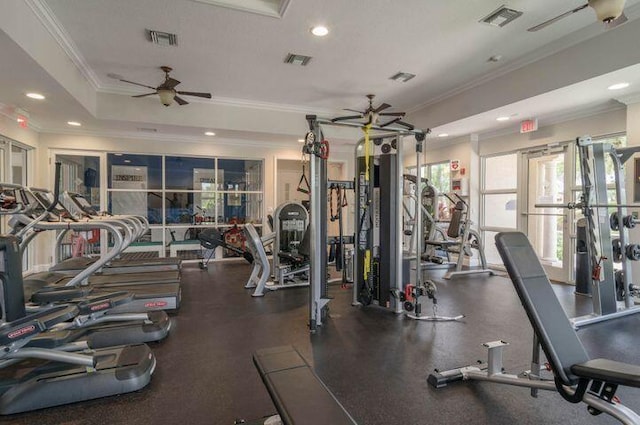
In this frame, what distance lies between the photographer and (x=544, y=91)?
14.2ft

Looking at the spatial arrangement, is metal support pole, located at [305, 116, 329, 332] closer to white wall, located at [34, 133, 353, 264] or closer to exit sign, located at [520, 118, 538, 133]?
exit sign, located at [520, 118, 538, 133]

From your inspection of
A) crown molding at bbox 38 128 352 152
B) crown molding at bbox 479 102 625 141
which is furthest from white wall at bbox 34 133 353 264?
crown molding at bbox 479 102 625 141

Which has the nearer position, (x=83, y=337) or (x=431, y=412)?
(x=431, y=412)

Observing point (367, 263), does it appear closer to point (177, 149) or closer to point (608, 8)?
point (608, 8)

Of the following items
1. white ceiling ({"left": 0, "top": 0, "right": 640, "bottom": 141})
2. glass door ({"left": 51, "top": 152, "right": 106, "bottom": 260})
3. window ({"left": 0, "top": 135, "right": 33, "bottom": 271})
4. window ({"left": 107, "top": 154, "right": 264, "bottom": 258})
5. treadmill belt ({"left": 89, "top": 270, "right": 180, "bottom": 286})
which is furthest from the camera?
window ({"left": 107, "top": 154, "right": 264, "bottom": 258})

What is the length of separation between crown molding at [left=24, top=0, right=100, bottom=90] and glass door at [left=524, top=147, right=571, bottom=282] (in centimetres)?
700

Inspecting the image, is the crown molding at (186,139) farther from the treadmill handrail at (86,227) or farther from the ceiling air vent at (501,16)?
the ceiling air vent at (501,16)

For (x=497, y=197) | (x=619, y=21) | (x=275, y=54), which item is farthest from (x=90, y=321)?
(x=497, y=197)

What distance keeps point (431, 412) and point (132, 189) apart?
726cm

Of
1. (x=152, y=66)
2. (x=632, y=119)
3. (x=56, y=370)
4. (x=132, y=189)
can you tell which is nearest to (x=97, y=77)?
(x=152, y=66)

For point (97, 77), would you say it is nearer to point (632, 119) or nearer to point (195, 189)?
point (195, 189)

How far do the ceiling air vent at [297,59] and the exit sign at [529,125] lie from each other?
12.4ft

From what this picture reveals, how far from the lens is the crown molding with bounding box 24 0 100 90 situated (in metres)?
3.30

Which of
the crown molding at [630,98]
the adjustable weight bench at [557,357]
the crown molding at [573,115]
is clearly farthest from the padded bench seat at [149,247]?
the crown molding at [630,98]
